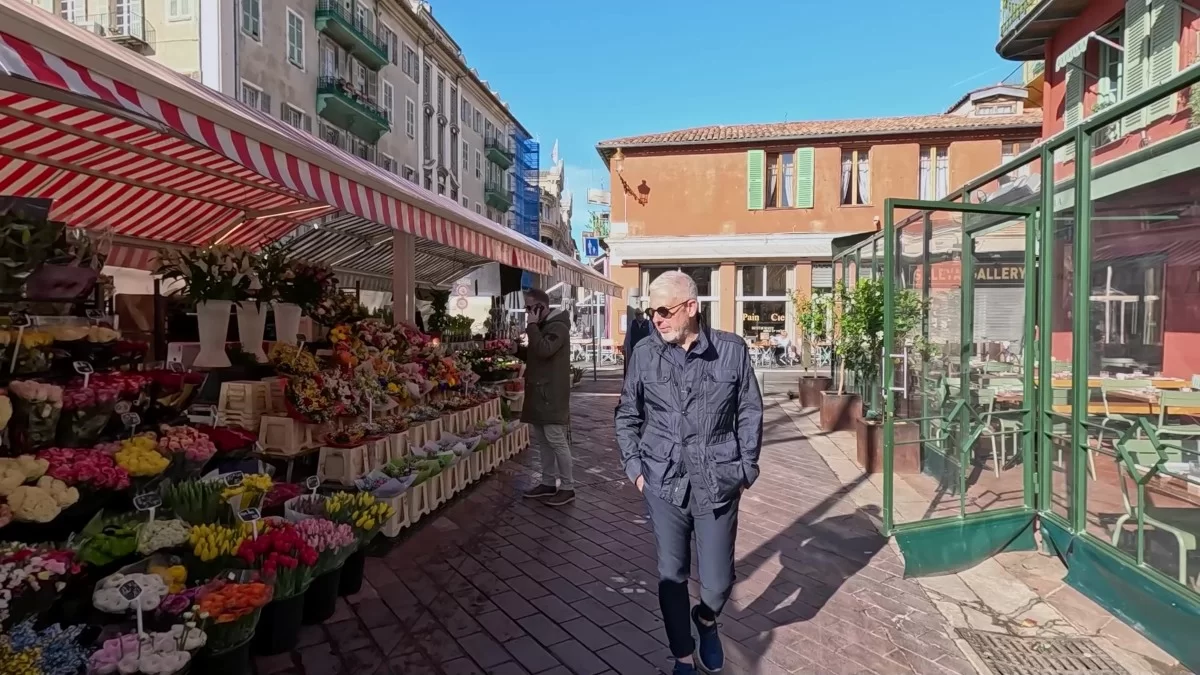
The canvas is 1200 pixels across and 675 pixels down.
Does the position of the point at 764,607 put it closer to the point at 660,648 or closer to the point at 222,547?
the point at 660,648

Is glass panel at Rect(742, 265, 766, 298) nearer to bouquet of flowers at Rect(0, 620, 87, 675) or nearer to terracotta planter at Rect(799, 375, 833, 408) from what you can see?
terracotta planter at Rect(799, 375, 833, 408)

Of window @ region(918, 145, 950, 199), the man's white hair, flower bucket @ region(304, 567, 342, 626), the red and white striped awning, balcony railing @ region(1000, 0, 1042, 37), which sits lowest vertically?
flower bucket @ region(304, 567, 342, 626)

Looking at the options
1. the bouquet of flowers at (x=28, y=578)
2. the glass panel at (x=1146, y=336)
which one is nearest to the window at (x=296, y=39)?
the bouquet of flowers at (x=28, y=578)

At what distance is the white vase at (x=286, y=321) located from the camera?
186 inches

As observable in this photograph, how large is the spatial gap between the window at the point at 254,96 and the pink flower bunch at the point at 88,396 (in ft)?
52.6

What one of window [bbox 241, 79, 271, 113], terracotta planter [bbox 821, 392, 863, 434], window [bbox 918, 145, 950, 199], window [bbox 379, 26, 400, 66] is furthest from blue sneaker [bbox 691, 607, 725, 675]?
window [bbox 379, 26, 400, 66]

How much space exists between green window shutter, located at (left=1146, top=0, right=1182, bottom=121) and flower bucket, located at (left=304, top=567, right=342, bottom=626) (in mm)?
11350

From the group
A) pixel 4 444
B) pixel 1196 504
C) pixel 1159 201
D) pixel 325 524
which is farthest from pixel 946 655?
pixel 4 444

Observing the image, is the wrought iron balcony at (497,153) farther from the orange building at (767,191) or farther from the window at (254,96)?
the window at (254,96)

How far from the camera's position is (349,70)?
22469 millimetres

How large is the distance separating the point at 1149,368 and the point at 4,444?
542cm

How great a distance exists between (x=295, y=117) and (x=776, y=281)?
50.0 ft

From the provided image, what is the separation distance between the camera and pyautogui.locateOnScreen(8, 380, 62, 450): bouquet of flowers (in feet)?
8.90

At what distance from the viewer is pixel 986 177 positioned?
4875 millimetres
